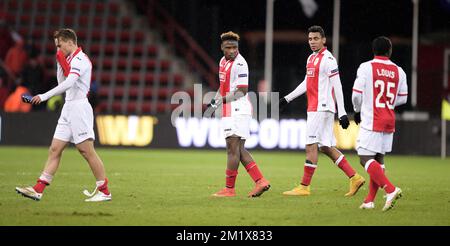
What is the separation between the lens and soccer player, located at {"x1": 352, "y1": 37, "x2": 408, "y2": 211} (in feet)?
35.3

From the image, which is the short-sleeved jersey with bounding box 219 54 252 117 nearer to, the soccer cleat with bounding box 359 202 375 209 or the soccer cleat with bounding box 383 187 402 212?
the soccer cleat with bounding box 359 202 375 209

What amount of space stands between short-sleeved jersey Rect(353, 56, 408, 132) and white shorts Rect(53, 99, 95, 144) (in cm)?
318

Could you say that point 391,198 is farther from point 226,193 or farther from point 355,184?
point 226,193

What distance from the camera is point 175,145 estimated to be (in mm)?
25719

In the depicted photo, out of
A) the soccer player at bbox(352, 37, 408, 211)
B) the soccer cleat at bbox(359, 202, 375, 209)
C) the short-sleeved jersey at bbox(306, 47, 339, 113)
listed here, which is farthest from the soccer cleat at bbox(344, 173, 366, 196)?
the soccer player at bbox(352, 37, 408, 211)

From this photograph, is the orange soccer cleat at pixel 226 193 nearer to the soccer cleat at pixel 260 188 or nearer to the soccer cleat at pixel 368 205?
the soccer cleat at pixel 260 188

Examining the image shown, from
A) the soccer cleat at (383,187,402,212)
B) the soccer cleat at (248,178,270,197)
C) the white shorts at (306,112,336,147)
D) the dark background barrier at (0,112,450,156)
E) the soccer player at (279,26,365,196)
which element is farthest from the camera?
the dark background barrier at (0,112,450,156)

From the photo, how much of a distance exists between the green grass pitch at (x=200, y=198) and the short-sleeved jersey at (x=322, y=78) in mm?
1227

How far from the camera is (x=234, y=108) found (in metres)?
12.5

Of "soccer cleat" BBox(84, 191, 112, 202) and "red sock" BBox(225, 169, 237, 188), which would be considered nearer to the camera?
"soccer cleat" BBox(84, 191, 112, 202)

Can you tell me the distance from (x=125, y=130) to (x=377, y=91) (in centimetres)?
1576

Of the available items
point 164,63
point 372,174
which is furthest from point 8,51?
point 372,174

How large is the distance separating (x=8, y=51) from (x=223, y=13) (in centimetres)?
732
